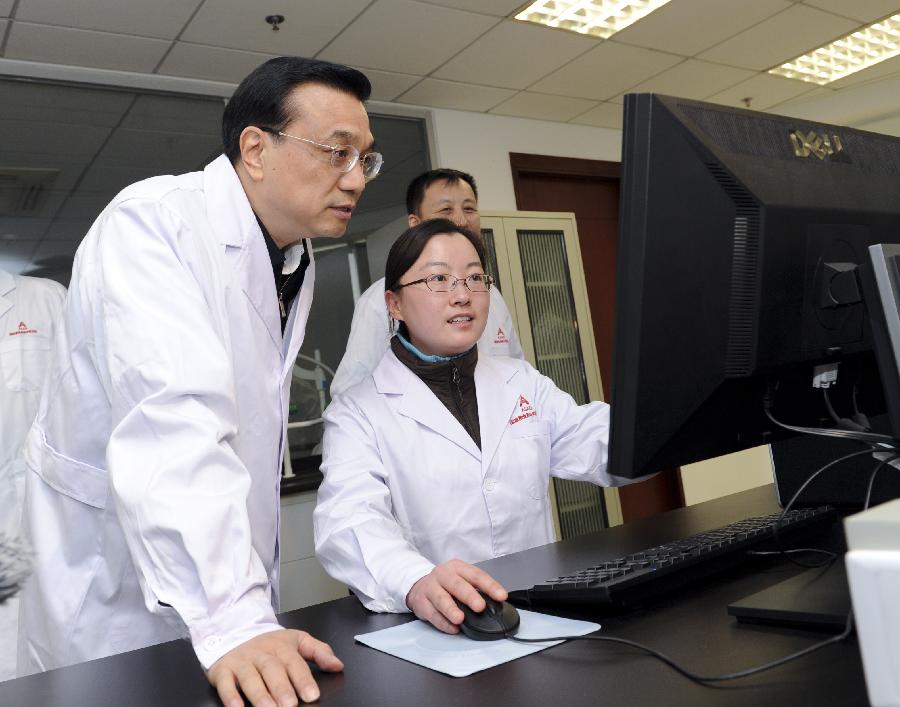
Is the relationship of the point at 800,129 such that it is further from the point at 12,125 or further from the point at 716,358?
the point at 12,125

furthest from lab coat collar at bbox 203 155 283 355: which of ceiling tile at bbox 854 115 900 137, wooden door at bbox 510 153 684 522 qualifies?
ceiling tile at bbox 854 115 900 137

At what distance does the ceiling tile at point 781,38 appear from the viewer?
3871 mm

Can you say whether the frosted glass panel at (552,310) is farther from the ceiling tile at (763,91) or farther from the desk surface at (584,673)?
the desk surface at (584,673)

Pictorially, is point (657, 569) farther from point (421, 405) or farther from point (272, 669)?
point (421, 405)

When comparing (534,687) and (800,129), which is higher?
(800,129)

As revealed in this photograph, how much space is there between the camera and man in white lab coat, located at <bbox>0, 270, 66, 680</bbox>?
82.0 inches

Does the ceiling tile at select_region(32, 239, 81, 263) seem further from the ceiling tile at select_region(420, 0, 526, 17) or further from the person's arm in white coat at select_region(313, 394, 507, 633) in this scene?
the person's arm in white coat at select_region(313, 394, 507, 633)

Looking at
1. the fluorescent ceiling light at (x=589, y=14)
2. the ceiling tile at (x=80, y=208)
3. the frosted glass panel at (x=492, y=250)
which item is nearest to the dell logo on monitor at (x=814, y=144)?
the fluorescent ceiling light at (x=589, y=14)

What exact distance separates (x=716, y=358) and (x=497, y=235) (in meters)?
3.10

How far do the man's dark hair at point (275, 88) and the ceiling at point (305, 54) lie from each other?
6.03 ft

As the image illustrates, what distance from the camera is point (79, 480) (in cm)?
122

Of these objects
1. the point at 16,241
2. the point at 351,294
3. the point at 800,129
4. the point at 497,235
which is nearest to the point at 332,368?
the point at 351,294

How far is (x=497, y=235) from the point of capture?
12.6ft

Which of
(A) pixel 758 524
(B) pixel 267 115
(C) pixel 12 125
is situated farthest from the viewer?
(C) pixel 12 125
